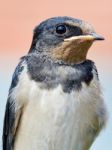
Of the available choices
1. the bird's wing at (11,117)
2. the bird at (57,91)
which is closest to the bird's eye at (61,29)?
the bird at (57,91)

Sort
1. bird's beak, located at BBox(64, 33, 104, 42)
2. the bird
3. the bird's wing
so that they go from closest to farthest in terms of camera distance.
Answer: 1. bird's beak, located at BBox(64, 33, 104, 42)
2. the bird
3. the bird's wing

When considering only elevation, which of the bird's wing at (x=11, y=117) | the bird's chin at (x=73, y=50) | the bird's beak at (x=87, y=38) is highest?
the bird's beak at (x=87, y=38)

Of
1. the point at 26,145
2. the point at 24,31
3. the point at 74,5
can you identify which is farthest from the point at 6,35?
the point at 26,145

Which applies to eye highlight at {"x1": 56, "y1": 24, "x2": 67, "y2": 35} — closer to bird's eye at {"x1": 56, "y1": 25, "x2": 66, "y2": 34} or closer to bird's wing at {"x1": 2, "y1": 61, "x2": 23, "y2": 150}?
bird's eye at {"x1": 56, "y1": 25, "x2": 66, "y2": 34}

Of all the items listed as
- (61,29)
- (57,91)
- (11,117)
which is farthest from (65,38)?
(11,117)

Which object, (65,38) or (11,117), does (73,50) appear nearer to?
(65,38)

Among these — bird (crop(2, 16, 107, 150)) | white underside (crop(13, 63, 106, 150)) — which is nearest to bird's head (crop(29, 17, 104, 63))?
bird (crop(2, 16, 107, 150))

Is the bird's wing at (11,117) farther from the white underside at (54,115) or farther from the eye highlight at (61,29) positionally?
the eye highlight at (61,29)
